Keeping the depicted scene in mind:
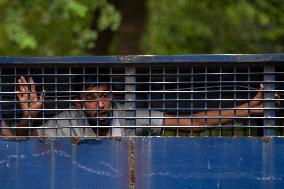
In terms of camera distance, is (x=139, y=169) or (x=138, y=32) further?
(x=138, y=32)

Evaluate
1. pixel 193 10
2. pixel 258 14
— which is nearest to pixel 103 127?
pixel 258 14

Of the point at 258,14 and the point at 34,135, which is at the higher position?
the point at 258,14

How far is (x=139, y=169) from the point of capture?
14.7 ft

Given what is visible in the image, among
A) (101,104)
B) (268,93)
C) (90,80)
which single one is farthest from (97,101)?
(268,93)

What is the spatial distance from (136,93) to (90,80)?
330mm

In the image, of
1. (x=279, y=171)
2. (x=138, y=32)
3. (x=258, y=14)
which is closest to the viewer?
(x=279, y=171)

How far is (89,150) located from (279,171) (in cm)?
123

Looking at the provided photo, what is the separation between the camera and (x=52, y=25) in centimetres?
1077

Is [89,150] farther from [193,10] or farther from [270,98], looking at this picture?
[193,10]

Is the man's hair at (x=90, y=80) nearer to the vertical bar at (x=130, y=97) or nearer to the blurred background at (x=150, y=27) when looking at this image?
the vertical bar at (x=130, y=97)

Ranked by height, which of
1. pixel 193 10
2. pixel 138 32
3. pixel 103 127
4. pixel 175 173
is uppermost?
pixel 193 10

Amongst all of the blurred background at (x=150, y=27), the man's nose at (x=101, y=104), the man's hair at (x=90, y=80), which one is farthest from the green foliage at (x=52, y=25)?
the man's nose at (x=101, y=104)

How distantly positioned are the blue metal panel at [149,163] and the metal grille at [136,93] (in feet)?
0.43

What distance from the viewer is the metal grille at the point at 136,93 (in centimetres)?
455
